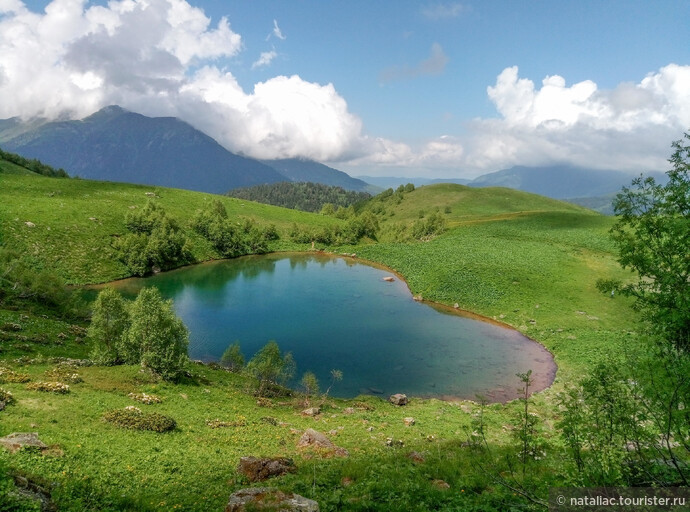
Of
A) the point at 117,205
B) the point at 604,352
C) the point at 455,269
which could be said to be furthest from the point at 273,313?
the point at 117,205

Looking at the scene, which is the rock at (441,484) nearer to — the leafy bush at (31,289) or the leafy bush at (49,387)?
the leafy bush at (49,387)

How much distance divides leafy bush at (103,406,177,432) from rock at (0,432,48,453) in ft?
17.9

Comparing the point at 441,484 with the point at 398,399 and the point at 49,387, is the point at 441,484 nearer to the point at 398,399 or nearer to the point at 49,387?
the point at 398,399

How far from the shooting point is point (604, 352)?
4441cm

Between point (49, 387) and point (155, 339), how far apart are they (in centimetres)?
816

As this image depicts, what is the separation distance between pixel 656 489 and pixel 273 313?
55.6 metres

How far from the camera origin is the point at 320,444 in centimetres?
2305

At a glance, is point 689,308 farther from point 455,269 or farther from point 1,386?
point 455,269

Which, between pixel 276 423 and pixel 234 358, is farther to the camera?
pixel 234 358

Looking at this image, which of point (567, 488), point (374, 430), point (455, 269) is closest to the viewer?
point (567, 488)

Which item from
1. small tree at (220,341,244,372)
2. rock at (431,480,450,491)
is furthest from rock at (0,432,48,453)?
small tree at (220,341,244,372)

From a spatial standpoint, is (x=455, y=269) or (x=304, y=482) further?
(x=455, y=269)

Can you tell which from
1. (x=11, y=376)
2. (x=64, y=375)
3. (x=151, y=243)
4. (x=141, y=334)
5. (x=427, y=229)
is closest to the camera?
(x=11, y=376)

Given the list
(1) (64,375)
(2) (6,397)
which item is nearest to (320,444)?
(2) (6,397)
